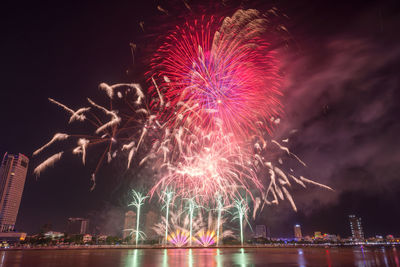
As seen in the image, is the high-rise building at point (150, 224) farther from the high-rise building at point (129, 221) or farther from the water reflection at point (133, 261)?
the water reflection at point (133, 261)

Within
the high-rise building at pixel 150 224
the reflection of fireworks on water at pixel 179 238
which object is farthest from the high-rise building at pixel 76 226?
the reflection of fireworks on water at pixel 179 238

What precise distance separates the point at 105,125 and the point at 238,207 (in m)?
42.1

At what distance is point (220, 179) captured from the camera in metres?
35.3

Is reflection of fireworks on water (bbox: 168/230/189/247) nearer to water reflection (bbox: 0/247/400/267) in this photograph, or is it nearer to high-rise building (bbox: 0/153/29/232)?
water reflection (bbox: 0/247/400/267)

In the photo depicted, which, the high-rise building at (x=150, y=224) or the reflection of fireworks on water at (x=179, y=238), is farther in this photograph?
the high-rise building at (x=150, y=224)

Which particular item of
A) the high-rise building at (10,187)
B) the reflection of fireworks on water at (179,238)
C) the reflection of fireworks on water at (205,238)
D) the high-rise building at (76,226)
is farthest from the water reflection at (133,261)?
the high-rise building at (10,187)

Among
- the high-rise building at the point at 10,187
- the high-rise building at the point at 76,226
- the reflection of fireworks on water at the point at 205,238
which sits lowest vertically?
the reflection of fireworks on water at the point at 205,238

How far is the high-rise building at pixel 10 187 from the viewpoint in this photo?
175 metres

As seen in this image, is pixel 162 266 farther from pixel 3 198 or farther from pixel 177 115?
pixel 3 198

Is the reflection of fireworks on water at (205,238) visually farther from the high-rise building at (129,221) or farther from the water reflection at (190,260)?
the high-rise building at (129,221)

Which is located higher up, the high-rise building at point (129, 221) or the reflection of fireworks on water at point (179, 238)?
the high-rise building at point (129, 221)

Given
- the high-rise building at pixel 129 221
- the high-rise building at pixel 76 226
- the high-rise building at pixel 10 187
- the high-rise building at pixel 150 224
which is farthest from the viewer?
the high-rise building at pixel 10 187

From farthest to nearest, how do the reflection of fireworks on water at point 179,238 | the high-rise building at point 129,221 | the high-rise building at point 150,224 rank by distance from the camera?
the high-rise building at point 129,221 < the high-rise building at point 150,224 < the reflection of fireworks on water at point 179,238

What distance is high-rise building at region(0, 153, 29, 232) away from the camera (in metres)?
175
